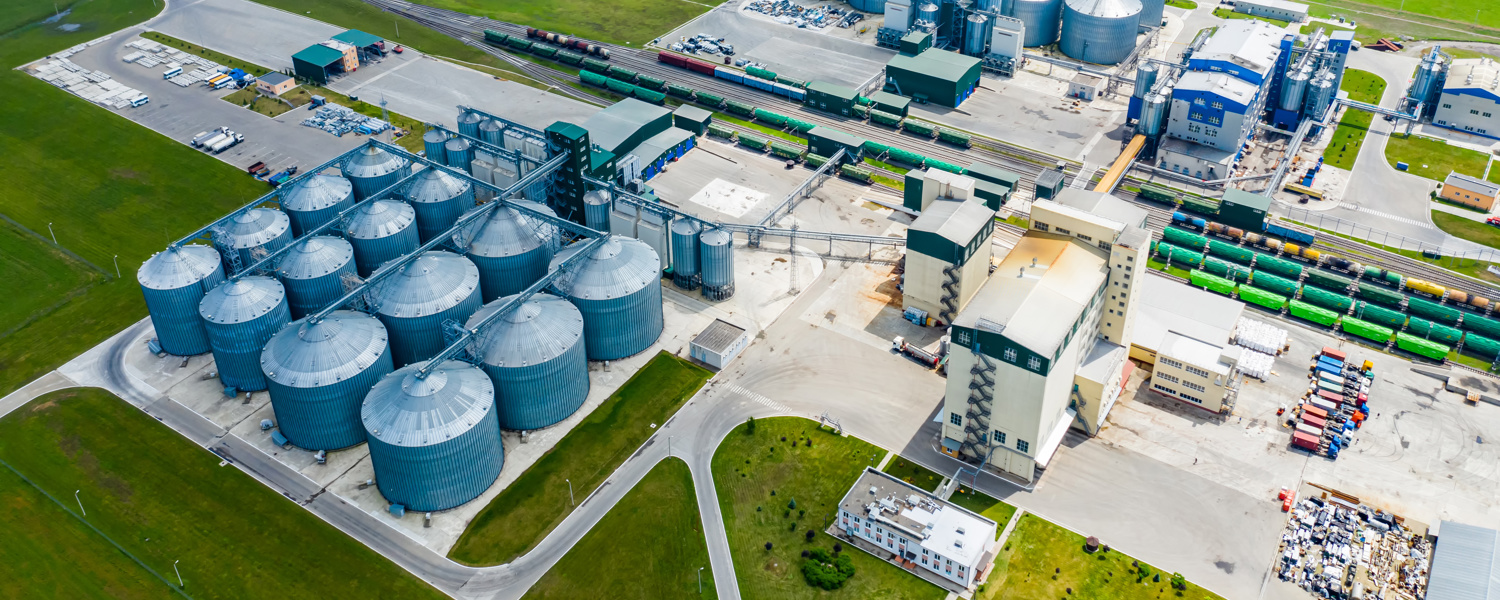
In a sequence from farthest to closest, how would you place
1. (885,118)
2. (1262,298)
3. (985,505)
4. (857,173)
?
(885,118), (857,173), (1262,298), (985,505)

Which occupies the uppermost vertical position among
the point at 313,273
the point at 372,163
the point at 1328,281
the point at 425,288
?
the point at 372,163

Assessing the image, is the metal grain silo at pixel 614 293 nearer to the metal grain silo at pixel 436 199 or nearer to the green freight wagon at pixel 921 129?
the metal grain silo at pixel 436 199

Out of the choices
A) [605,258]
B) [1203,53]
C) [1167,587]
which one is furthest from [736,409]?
[1203,53]

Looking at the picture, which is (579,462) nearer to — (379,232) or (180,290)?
(379,232)

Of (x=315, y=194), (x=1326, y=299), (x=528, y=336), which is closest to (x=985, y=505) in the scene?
(x=528, y=336)

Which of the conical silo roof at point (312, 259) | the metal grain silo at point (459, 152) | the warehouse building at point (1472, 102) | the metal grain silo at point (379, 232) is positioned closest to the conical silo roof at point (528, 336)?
the conical silo roof at point (312, 259)

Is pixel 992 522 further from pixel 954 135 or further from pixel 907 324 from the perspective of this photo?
pixel 954 135
